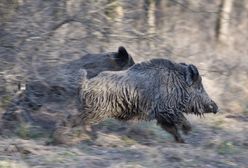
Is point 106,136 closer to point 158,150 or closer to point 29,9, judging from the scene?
point 158,150

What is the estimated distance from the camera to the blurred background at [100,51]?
7.79 meters

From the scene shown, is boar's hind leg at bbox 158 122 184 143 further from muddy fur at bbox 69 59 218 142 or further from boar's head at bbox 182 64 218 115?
boar's head at bbox 182 64 218 115

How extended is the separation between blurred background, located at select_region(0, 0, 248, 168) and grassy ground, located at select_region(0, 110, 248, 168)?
13 mm

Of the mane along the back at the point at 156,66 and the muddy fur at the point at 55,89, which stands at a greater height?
the mane along the back at the point at 156,66

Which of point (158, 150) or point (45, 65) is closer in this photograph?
point (158, 150)

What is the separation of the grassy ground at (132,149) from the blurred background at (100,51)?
0.01 meters

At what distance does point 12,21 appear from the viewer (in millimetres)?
9680

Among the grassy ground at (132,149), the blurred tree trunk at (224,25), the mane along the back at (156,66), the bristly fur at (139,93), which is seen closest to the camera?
the grassy ground at (132,149)

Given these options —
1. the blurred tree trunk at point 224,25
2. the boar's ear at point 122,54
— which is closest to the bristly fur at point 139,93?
the boar's ear at point 122,54

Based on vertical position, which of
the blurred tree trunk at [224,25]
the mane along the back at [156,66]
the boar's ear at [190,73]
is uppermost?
the mane along the back at [156,66]

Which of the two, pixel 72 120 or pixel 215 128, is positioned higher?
pixel 72 120

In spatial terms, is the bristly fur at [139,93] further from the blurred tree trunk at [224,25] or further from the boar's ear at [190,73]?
the blurred tree trunk at [224,25]

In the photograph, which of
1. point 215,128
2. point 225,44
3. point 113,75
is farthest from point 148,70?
point 225,44

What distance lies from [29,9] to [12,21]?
1.22 feet
